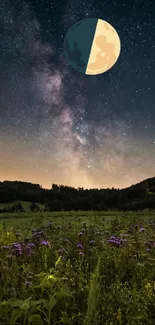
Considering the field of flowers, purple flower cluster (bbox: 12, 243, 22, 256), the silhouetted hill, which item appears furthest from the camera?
the silhouetted hill

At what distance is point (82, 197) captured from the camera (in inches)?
955

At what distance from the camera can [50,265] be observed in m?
5.80

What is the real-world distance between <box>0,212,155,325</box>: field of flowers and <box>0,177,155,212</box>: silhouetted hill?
1422 centimetres

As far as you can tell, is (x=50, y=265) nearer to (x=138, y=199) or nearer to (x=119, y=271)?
(x=119, y=271)

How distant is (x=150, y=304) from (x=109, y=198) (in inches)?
804

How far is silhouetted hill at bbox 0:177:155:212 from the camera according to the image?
22.5 m

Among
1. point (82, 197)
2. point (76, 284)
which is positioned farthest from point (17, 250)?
point (82, 197)

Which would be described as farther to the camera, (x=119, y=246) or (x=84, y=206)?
(x=84, y=206)

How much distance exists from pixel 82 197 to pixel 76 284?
64.7 ft

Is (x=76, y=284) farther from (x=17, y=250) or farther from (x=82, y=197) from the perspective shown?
(x=82, y=197)

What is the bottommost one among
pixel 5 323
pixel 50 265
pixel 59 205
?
pixel 5 323

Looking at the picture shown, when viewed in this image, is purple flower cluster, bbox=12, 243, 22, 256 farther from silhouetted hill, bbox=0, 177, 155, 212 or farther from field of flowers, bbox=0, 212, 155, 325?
silhouetted hill, bbox=0, 177, 155, 212

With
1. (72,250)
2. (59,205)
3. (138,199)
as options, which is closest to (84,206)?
(59,205)

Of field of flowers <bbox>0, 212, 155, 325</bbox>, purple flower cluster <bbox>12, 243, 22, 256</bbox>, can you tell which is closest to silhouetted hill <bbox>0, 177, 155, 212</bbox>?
field of flowers <bbox>0, 212, 155, 325</bbox>
